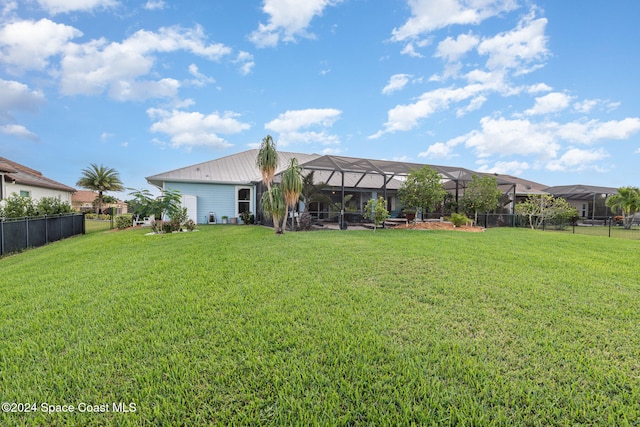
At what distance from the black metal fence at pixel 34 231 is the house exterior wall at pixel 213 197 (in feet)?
18.4

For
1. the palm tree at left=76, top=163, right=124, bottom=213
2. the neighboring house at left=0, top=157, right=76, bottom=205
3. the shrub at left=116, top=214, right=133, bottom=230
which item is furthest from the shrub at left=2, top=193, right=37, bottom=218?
the palm tree at left=76, top=163, right=124, bottom=213

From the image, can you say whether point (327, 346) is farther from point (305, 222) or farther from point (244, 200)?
point (244, 200)

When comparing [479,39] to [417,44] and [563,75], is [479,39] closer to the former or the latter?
[417,44]

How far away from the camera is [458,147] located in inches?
749

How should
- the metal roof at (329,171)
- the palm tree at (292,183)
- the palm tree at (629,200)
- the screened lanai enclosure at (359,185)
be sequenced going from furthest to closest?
the palm tree at (629,200) < the metal roof at (329,171) < the screened lanai enclosure at (359,185) < the palm tree at (292,183)

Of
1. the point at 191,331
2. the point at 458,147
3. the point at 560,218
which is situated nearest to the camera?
the point at 191,331

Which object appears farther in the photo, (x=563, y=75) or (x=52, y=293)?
(x=563, y=75)

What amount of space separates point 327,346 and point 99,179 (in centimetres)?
4117

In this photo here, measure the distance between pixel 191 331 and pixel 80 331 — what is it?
4.55 feet

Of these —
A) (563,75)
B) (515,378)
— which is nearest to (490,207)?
(563,75)

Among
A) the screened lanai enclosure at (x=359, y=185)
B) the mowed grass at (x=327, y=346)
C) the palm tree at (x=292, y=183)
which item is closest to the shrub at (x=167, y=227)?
the screened lanai enclosure at (x=359, y=185)

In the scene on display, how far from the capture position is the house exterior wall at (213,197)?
1730cm

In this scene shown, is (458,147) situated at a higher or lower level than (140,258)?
higher

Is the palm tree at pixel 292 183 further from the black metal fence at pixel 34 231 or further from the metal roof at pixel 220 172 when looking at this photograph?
the black metal fence at pixel 34 231
